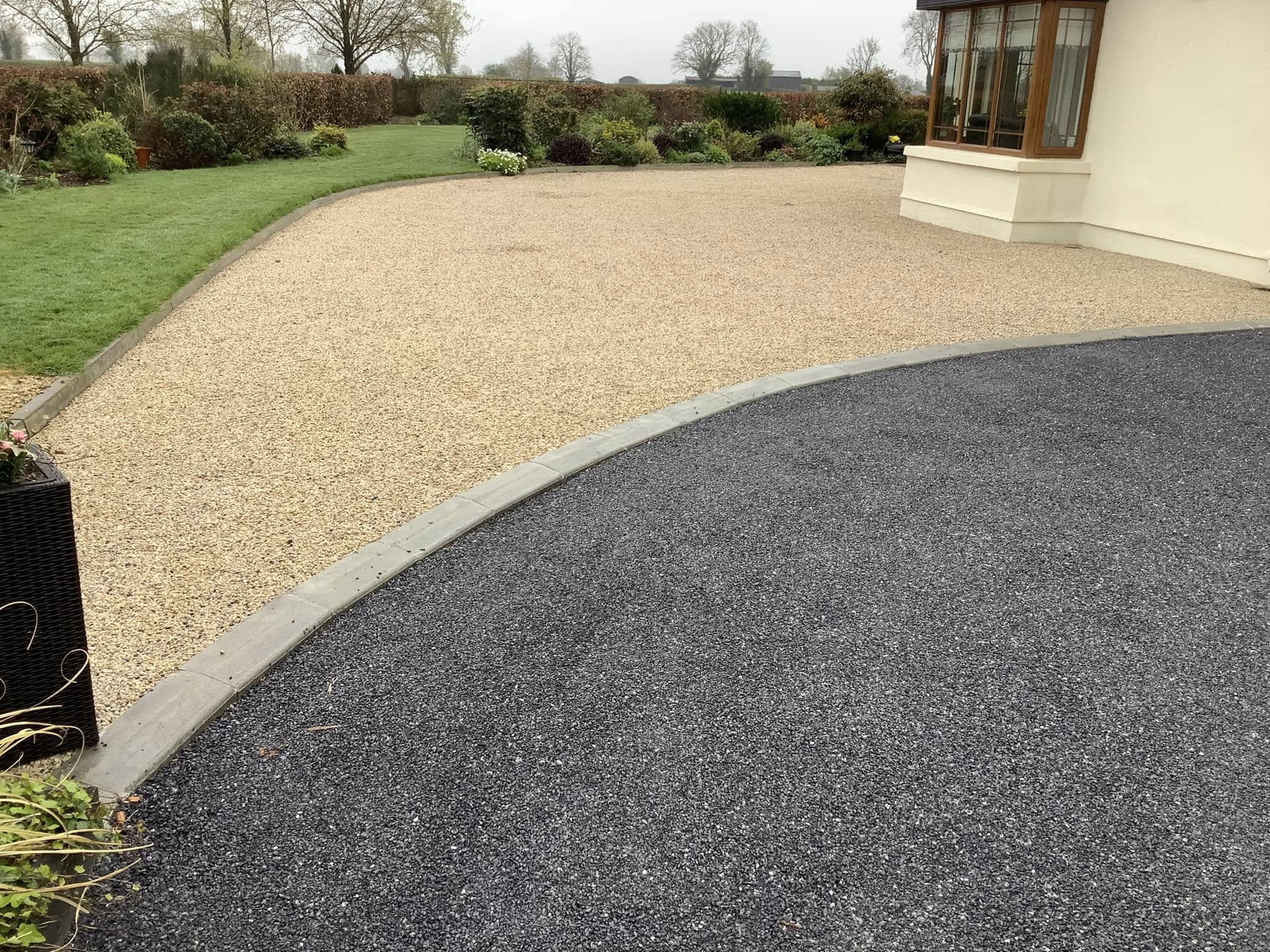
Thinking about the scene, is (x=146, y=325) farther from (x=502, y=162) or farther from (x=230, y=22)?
(x=230, y=22)

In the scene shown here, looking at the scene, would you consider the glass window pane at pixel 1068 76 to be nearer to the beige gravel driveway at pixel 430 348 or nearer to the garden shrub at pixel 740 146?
the beige gravel driveway at pixel 430 348

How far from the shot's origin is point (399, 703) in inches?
116

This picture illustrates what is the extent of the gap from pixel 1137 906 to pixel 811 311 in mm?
6190

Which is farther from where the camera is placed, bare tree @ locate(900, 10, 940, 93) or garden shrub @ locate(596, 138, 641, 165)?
bare tree @ locate(900, 10, 940, 93)

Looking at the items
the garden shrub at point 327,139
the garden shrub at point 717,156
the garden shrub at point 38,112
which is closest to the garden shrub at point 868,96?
the garden shrub at point 717,156

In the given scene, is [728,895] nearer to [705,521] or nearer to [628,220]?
[705,521]

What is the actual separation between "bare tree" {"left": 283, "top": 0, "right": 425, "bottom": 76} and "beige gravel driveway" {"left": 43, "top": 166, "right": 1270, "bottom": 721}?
93.8 ft

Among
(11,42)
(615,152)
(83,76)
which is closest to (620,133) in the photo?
(615,152)

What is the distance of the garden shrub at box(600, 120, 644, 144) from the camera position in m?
19.8

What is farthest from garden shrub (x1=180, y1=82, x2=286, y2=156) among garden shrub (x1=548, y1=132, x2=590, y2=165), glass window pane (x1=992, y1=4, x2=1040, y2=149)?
glass window pane (x1=992, y1=4, x2=1040, y2=149)

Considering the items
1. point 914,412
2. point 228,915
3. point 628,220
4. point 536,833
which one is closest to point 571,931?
point 536,833

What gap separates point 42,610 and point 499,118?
59.2ft

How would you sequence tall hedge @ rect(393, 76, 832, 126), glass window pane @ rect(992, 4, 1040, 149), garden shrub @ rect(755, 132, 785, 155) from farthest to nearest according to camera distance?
1. tall hedge @ rect(393, 76, 832, 126)
2. garden shrub @ rect(755, 132, 785, 155)
3. glass window pane @ rect(992, 4, 1040, 149)

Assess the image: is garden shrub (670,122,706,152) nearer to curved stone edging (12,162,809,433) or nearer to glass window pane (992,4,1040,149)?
curved stone edging (12,162,809,433)
